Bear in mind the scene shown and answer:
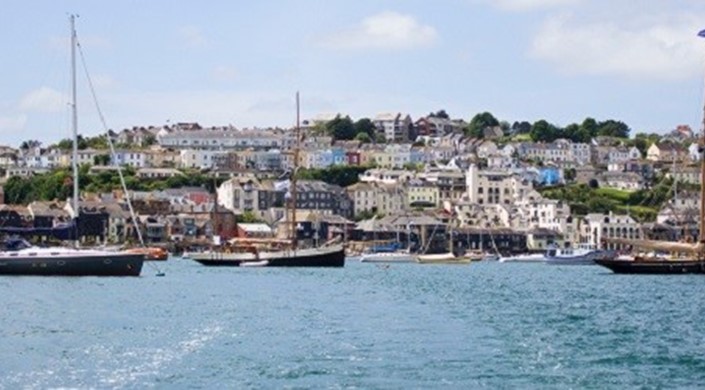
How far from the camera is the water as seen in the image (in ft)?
110

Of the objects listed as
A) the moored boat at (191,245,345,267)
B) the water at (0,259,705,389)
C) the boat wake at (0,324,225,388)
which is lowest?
the moored boat at (191,245,345,267)

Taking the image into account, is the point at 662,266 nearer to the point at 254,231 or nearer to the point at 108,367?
the point at 108,367

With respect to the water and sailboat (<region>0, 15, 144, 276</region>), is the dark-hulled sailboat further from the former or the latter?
sailboat (<region>0, 15, 144, 276</region>)

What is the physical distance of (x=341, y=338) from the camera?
42.2m

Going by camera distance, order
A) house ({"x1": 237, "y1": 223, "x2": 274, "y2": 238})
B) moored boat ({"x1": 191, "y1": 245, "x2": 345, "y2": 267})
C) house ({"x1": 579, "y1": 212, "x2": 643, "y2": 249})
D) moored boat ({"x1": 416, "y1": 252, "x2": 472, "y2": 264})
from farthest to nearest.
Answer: house ({"x1": 579, "y1": 212, "x2": 643, "y2": 249})
house ({"x1": 237, "y1": 223, "x2": 274, "y2": 238})
moored boat ({"x1": 416, "y1": 252, "x2": 472, "y2": 264})
moored boat ({"x1": 191, "y1": 245, "x2": 345, "y2": 267})

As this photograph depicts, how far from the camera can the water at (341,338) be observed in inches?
1323

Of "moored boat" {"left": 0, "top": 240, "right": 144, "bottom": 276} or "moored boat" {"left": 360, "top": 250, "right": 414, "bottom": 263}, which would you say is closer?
"moored boat" {"left": 0, "top": 240, "right": 144, "bottom": 276}

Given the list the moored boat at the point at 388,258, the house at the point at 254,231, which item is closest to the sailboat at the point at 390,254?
the moored boat at the point at 388,258

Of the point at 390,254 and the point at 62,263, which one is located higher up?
the point at 62,263

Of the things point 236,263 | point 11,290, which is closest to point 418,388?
point 11,290

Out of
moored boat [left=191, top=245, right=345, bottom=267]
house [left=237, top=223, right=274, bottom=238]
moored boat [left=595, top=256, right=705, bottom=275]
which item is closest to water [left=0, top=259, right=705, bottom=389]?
moored boat [left=595, top=256, right=705, bottom=275]

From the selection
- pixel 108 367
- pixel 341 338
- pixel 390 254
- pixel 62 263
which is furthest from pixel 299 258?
pixel 108 367

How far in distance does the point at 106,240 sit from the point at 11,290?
112 metres

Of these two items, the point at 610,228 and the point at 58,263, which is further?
the point at 610,228
